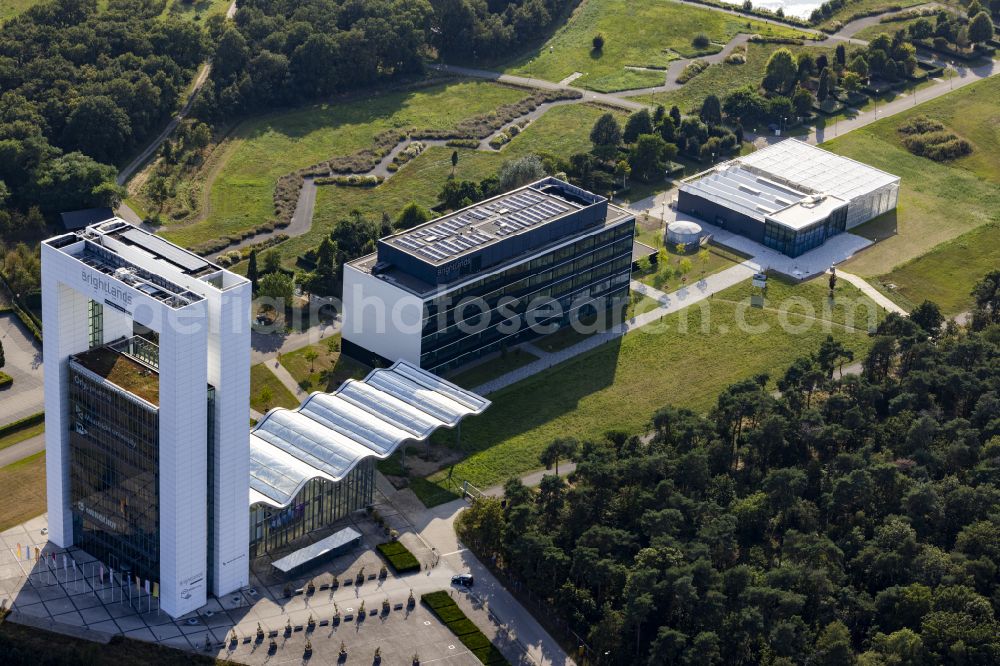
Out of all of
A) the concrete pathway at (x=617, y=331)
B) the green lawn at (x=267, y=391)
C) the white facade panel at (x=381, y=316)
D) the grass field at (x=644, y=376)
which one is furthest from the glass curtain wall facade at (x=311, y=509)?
the concrete pathway at (x=617, y=331)

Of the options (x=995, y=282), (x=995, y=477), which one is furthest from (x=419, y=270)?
(x=995, y=282)

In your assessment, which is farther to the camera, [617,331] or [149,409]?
[617,331]

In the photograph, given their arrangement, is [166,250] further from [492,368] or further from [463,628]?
[492,368]

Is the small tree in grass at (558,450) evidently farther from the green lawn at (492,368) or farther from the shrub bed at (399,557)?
the green lawn at (492,368)

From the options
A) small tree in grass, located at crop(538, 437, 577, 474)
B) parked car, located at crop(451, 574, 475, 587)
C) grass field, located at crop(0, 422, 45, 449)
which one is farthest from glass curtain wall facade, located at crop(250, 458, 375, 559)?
grass field, located at crop(0, 422, 45, 449)

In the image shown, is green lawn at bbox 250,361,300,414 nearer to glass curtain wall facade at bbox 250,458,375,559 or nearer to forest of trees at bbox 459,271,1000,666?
glass curtain wall facade at bbox 250,458,375,559

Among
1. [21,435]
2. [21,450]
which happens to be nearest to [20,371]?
[21,435]
